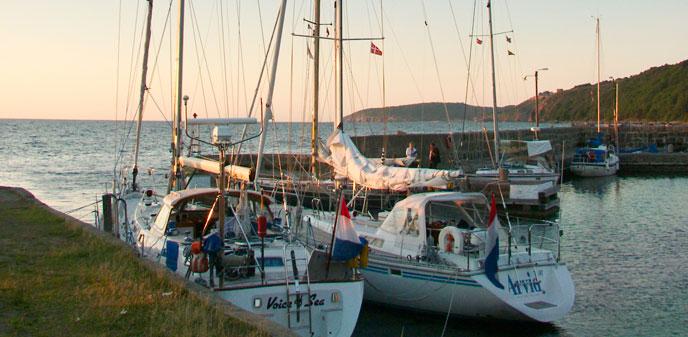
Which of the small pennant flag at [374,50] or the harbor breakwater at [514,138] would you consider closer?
the small pennant flag at [374,50]

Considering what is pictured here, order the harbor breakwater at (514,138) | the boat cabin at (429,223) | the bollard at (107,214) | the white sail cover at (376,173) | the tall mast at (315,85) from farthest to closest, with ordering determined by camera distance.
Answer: the harbor breakwater at (514,138) < the tall mast at (315,85) < the white sail cover at (376,173) < the bollard at (107,214) < the boat cabin at (429,223)

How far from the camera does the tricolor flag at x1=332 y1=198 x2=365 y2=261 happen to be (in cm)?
1212

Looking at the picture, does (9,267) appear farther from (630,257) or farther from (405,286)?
(630,257)

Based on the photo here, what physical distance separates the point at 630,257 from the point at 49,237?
1699 cm

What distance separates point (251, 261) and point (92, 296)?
8.87 feet

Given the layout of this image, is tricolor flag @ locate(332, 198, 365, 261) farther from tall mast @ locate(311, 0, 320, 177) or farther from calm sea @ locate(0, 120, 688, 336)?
tall mast @ locate(311, 0, 320, 177)

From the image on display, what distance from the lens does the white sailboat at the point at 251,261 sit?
11.5 m

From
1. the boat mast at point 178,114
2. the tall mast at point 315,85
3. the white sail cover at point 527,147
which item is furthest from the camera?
the white sail cover at point 527,147

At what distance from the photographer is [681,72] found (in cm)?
15938

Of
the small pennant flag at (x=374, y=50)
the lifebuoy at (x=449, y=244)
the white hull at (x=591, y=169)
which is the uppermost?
the small pennant flag at (x=374, y=50)

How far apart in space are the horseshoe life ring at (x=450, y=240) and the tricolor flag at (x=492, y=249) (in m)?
0.99

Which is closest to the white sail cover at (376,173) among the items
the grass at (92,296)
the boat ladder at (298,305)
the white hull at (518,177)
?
the grass at (92,296)

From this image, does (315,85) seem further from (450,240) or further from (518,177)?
(518,177)

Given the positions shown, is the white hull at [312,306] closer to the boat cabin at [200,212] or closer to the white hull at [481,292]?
the boat cabin at [200,212]
